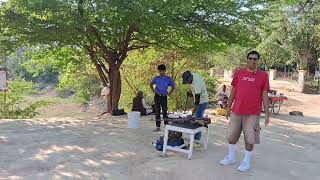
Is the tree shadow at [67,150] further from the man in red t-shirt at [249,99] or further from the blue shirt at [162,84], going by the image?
the man in red t-shirt at [249,99]

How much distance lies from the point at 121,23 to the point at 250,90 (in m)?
5.90

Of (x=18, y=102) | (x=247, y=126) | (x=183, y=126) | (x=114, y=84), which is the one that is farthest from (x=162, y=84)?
(x=18, y=102)

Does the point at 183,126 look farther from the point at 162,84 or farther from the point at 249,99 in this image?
the point at 162,84

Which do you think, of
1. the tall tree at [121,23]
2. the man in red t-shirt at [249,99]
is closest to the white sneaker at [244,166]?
the man in red t-shirt at [249,99]

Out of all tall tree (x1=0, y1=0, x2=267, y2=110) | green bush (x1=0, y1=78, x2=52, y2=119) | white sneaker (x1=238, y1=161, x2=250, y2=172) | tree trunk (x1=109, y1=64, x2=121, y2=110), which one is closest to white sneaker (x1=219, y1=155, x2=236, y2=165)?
white sneaker (x1=238, y1=161, x2=250, y2=172)

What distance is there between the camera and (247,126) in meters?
6.46

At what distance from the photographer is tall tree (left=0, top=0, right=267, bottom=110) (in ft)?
35.0

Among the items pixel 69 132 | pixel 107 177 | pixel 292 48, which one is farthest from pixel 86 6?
pixel 292 48

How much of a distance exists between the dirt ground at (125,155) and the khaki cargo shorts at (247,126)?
0.55 metres

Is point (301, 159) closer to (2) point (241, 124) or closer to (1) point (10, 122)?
(2) point (241, 124)

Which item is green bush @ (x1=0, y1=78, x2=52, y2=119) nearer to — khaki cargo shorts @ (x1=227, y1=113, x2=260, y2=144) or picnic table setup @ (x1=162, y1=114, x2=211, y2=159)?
picnic table setup @ (x1=162, y1=114, x2=211, y2=159)

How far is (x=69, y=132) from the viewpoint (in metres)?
9.80

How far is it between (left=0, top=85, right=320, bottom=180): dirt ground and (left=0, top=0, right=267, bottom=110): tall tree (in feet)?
A: 9.11

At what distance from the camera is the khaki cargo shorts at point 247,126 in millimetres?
6430
